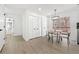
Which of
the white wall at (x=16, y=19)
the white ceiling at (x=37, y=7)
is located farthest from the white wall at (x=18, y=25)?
the white ceiling at (x=37, y=7)

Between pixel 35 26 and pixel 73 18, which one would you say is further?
pixel 35 26

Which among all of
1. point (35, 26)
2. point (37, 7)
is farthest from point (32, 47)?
point (37, 7)

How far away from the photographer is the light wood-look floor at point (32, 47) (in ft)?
8.95

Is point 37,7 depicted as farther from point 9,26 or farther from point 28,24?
point 9,26

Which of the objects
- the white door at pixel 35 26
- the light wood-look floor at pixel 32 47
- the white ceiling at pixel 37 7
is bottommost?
the light wood-look floor at pixel 32 47

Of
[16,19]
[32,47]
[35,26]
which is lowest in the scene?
[32,47]

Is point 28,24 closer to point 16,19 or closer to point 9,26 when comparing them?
point 16,19

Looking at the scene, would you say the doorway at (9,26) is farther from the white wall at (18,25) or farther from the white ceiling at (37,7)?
the white ceiling at (37,7)

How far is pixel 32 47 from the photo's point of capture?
2.76 m

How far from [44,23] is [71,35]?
56 cm

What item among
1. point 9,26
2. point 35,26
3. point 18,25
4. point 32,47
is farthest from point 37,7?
point 32,47

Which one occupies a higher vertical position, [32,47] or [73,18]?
[73,18]

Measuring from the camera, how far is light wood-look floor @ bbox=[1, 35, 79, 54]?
2.73 meters
